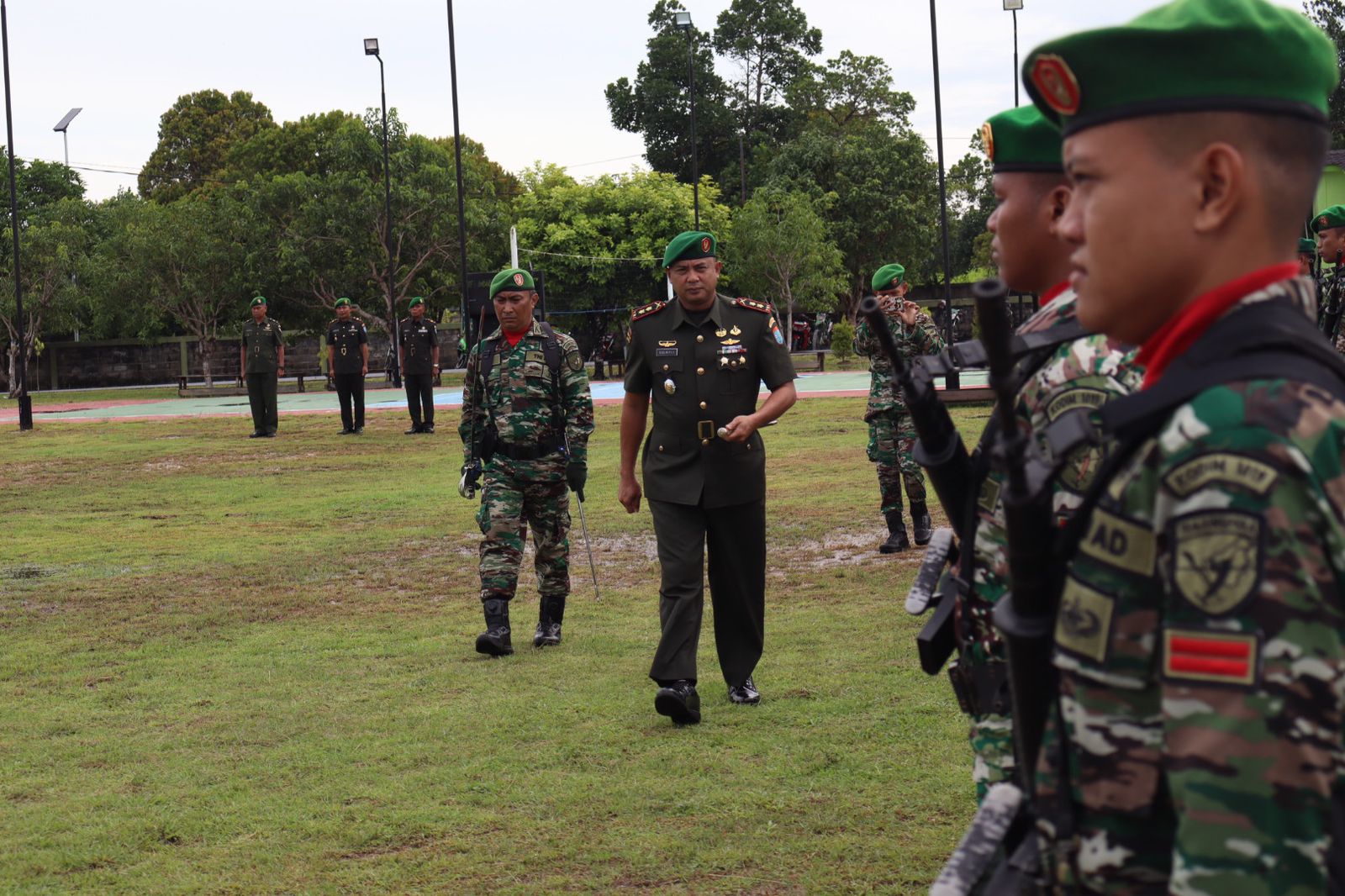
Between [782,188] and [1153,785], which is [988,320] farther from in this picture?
[782,188]

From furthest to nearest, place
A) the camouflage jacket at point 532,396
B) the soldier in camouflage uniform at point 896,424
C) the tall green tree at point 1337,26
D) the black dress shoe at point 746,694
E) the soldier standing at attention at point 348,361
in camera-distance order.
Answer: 1. the tall green tree at point 1337,26
2. the soldier standing at attention at point 348,361
3. the soldier in camouflage uniform at point 896,424
4. the camouflage jacket at point 532,396
5. the black dress shoe at point 746,694

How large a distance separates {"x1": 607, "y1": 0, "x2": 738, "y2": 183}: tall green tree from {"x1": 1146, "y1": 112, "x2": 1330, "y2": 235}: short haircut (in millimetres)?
71458

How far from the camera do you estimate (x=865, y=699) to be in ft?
22.1

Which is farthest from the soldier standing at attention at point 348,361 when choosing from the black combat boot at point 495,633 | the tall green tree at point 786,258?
the tall green tree at point 786,258

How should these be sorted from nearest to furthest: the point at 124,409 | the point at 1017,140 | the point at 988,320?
1. the point at 988,320
2. the point at 1017,140
3. the point at 124,409

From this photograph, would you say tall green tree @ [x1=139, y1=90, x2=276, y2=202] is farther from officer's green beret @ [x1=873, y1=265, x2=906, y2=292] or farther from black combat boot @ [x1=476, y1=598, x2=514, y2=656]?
black combat boot @ [x1=476, y1=598, x2=514, y2=656]

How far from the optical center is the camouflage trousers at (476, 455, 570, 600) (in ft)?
27.5

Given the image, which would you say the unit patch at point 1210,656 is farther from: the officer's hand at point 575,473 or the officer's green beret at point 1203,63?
the officer's hand at point 575,473

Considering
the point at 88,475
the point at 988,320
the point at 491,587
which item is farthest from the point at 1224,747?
the point at 88,475

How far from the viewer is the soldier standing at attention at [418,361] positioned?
74.4 feet

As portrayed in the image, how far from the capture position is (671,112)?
239 feet

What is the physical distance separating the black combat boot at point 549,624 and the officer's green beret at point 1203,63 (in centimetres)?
699

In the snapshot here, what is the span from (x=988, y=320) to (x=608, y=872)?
3622 mm

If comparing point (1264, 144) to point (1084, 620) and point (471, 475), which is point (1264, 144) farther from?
point (471, 475)
